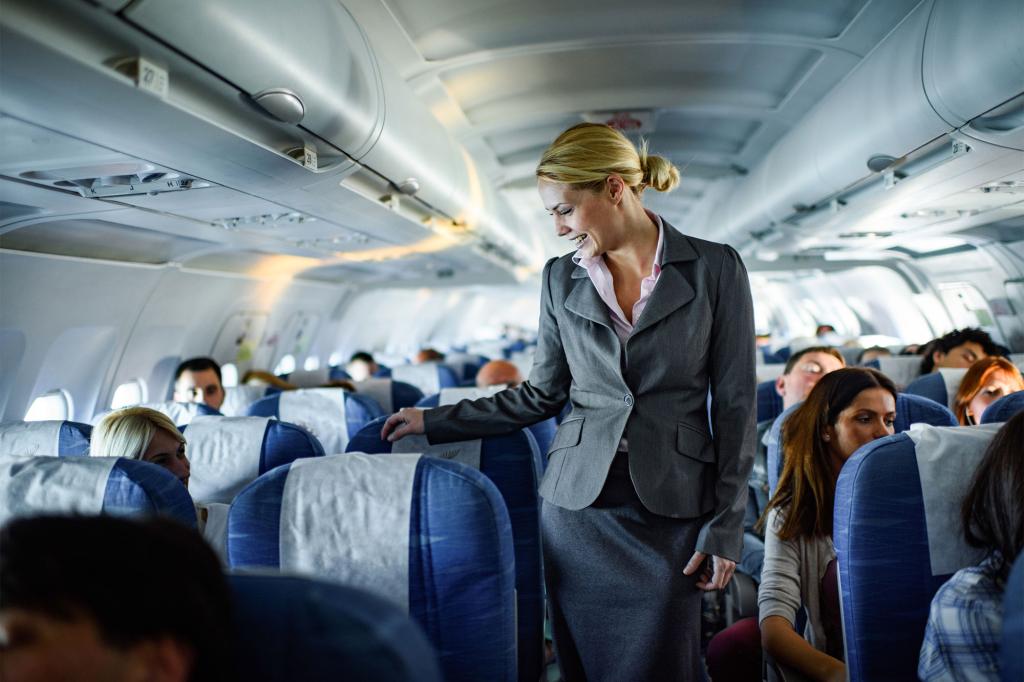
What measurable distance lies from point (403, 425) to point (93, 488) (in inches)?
31.9

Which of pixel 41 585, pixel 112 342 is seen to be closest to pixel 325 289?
pixel 112 342

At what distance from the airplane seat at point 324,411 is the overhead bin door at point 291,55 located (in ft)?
4.47

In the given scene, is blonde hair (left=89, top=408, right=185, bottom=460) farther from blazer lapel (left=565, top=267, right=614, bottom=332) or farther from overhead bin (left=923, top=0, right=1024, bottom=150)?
overhead bin (left=923, top=0, right=1024, bottom=150)

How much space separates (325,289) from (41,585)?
28.2 ft

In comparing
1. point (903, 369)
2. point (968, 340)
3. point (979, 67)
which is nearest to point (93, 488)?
point (979, 67)

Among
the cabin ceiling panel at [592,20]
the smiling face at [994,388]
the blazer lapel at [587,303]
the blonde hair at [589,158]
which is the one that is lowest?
the smiling face at [994,388]

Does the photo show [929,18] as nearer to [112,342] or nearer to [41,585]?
[41,585]

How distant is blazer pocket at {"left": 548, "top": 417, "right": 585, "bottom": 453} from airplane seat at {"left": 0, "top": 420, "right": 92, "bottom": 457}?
1879 mm

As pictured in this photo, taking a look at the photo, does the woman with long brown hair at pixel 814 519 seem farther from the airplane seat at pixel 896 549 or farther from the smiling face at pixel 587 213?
the smiling face at pixel 587 213

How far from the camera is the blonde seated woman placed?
230 centimetres

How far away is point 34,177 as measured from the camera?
274cm

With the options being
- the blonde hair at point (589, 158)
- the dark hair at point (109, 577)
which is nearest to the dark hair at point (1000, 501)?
the blonde hair at point (589, 158)

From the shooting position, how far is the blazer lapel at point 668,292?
5.42 feet

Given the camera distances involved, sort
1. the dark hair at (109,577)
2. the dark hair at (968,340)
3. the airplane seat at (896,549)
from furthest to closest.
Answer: the dark hair at (968,340) < the airplane seat at (896,549) < the dark hair at (109,577)
